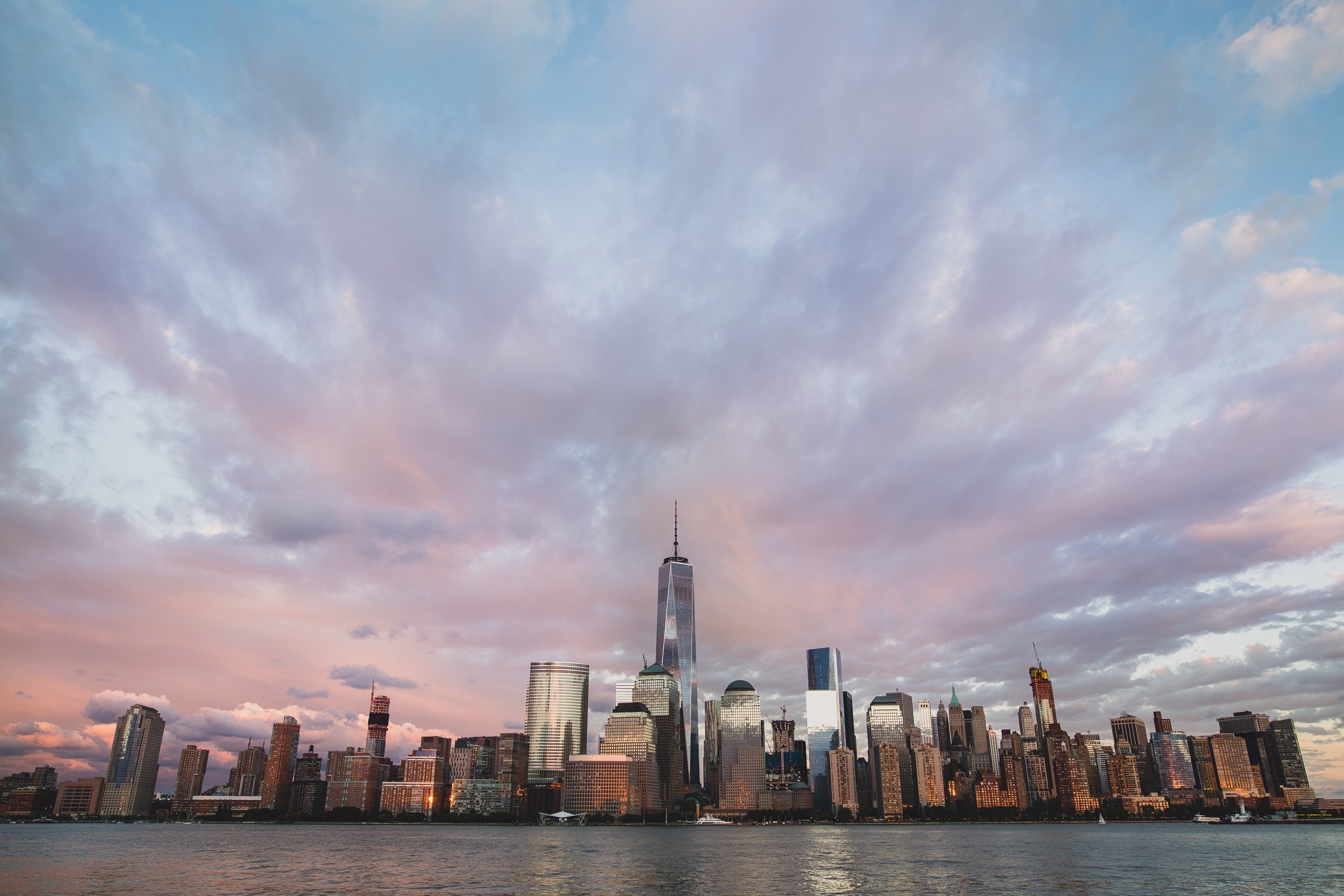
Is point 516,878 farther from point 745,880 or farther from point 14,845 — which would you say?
point 14,845

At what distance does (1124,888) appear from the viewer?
316 feet

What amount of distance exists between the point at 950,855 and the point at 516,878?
318ft

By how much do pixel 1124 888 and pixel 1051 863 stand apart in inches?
1827

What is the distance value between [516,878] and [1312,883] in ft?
348

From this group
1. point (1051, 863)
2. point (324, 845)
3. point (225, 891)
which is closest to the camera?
point (225, 891)

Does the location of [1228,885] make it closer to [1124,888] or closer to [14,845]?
[1124,888]

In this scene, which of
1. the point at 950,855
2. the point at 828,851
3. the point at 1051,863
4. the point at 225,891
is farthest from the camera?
the point at 828,851

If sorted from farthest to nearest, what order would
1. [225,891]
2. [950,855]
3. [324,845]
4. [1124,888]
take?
[324,845] → [950,855] → [1124,888] → [225,891]

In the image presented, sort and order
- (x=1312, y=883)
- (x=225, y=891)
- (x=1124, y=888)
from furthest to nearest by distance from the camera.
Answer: (x=1312, y=883)
(x=1124, y=888)
(x=225, y=891)

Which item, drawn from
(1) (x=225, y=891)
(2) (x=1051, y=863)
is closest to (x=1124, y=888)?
(2) (x=1051, y=863)

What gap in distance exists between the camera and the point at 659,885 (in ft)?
331

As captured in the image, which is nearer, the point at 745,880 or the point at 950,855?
the point at 745,880

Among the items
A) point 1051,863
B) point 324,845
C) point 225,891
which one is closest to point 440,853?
point 324,845

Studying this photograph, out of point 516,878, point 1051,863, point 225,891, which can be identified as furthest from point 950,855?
point 225,891
